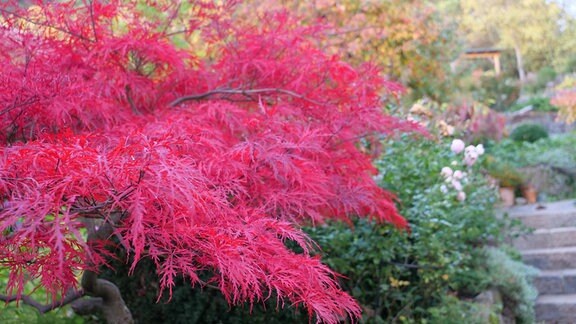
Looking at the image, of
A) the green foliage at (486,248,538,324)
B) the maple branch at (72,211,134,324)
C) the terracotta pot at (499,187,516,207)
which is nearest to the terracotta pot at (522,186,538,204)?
the terracotta pot at (499,187,516,207)

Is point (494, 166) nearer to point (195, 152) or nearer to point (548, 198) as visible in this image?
point (548, 198)

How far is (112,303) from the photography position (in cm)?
331

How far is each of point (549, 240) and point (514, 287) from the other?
191 centimetres

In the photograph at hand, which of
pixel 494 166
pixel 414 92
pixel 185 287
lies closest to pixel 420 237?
pixel 185 287

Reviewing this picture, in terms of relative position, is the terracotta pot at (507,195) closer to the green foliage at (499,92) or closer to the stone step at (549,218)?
the stone step at (549,218)

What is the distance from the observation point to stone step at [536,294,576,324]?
566 centimetres

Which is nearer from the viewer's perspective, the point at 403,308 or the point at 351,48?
the point at 403,308

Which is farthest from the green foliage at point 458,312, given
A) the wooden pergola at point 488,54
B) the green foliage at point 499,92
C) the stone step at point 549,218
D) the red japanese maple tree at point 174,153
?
the wooden pergola at point 488,54

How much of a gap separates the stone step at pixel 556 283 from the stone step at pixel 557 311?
325mm

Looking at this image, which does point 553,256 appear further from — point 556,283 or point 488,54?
point 488,54

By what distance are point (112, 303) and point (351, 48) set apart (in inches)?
249

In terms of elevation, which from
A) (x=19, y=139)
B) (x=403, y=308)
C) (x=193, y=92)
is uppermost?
(x=19, y=139)

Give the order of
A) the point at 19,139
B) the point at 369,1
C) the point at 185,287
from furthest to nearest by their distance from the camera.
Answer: the point at 369,1, the point at 185,287, the point at 19,139

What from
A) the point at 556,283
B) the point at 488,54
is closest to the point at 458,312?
the point at 556,283
